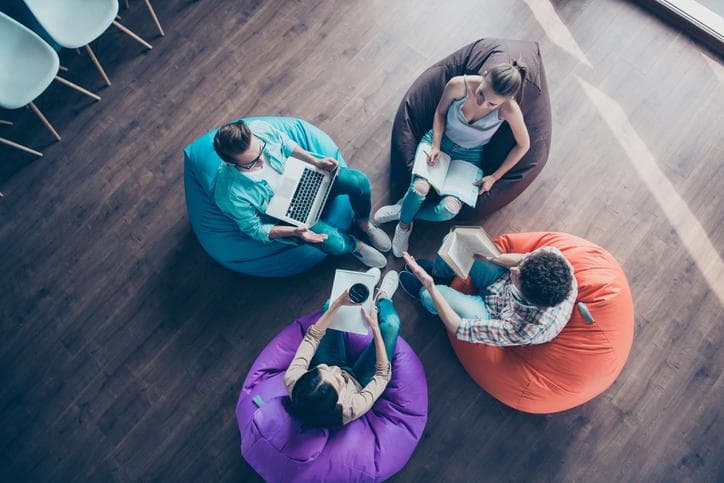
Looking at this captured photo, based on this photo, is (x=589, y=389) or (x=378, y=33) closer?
(x=589, y=389)

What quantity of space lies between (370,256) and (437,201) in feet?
1.66

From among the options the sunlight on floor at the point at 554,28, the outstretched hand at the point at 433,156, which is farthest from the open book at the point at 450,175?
the sunlight on floor at the point at 554,28

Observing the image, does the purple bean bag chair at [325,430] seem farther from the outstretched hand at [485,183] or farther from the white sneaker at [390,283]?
the outstretched hand at [485,183]

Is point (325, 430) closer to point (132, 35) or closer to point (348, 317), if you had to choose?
point (348, 317)

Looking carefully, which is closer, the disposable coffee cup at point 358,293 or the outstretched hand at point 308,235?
the disposable coffee cup at point 358,293

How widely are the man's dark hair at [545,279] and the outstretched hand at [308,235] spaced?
39.4 inches

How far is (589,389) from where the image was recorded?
2.39 m

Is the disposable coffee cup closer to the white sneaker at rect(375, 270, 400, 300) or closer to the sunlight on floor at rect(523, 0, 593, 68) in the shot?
the white sneaker at rect(375, 270, 400, 300)

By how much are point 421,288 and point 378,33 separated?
1.80 metres

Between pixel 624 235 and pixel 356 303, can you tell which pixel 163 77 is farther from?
pixel 624 235

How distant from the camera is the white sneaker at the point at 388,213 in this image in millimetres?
2840

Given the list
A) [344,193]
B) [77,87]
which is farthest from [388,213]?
[77,87]

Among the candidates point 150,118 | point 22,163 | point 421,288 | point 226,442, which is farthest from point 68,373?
point 421,288

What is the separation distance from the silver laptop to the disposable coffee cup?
1.51 ft
